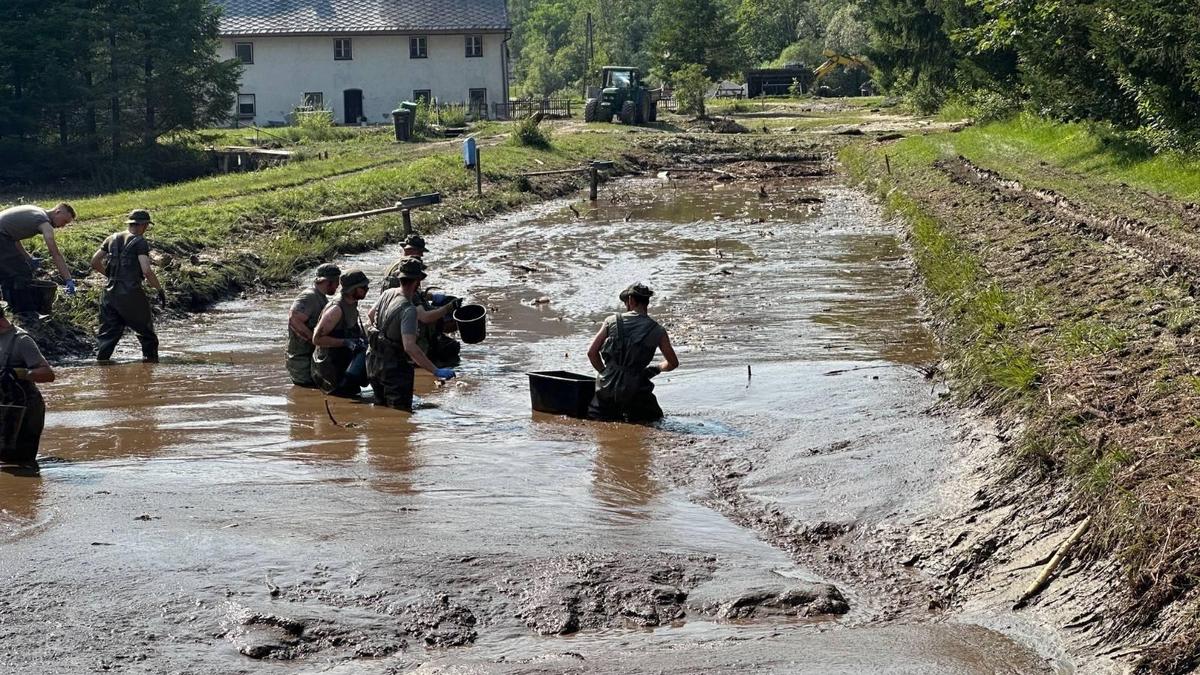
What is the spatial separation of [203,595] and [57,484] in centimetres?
283

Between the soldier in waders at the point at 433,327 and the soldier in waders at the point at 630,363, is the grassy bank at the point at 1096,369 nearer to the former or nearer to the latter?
the soldier in waders at the point at 630,363

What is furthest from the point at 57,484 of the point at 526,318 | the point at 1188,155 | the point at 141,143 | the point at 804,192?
the point at 141,143

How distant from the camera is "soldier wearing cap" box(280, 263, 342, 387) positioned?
44.7 feet

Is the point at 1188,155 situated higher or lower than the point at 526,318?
higher

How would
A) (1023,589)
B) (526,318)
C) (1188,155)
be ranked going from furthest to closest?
(1188,155) → (526,318) → (1023,589)

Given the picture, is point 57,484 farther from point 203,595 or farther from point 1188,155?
point 1188,155

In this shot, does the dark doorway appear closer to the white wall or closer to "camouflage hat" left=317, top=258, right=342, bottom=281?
the white wall

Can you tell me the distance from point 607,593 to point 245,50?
203ft

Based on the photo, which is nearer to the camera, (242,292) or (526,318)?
(526,318)

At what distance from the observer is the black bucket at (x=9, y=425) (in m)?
10.2

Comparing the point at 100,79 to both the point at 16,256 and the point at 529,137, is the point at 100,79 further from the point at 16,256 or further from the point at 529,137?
the point at 16,256

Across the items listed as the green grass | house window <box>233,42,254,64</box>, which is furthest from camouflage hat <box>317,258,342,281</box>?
house window <box>233,42,254,64</box>

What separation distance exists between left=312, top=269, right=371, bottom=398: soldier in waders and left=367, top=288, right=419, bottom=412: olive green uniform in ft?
1.23

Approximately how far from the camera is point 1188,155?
25.0 meters
